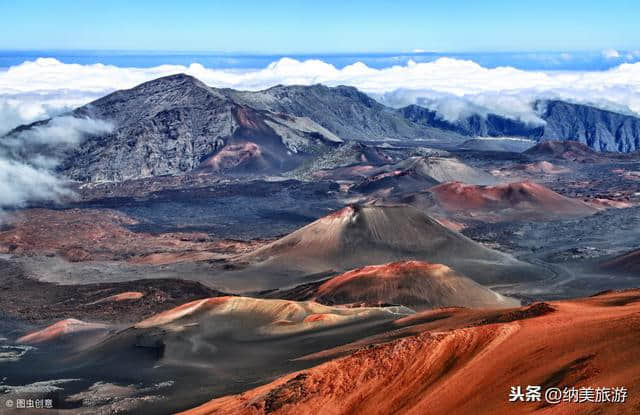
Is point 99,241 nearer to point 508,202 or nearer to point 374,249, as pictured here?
point 374,249

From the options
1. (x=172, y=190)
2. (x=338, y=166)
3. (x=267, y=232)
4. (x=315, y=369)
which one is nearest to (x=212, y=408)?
(x=315, y=369)

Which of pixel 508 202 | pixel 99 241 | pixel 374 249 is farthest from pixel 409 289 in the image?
pixel 508 202

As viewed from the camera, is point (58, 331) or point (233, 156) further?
point (233, 156)

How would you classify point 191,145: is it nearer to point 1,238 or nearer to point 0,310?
point 1,238

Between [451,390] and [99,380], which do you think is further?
[99,380]

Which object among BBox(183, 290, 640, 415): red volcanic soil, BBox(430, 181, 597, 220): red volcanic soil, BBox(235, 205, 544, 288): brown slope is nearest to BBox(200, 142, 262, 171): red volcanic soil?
BBox(430, 181, 597, 220): red volcanic soil

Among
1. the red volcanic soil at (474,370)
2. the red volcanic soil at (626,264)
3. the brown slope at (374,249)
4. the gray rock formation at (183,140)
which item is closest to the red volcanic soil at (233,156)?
the gray rock formation at (183,140)

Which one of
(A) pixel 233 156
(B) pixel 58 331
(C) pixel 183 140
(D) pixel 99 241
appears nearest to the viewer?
(B) pixel 58 331
